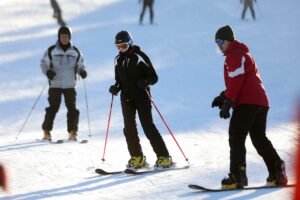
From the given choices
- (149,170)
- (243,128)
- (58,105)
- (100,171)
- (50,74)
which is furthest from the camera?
(58,105)

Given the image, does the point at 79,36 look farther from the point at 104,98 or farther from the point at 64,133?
the point at 64,133

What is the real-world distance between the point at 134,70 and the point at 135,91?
0.23 metres

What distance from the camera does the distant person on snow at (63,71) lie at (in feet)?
31.6

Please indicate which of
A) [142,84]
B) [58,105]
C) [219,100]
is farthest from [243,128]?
[58,105]

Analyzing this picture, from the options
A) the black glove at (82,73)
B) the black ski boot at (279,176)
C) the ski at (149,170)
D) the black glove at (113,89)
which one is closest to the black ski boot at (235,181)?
the black ski boot at (279,176)

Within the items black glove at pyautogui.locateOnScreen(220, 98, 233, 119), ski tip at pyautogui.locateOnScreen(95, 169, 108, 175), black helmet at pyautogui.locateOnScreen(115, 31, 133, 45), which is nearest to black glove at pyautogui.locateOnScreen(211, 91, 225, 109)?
black glove at pyautogui.locateOnScreen(220, 98, 233, 119)

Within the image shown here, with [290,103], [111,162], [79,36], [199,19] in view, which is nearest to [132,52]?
[111,162]

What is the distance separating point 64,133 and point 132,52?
3930mm

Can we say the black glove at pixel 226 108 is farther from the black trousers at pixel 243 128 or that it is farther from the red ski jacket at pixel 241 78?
the black trousers at pixel 243 128

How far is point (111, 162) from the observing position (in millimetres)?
8188

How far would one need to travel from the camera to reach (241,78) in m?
6.04

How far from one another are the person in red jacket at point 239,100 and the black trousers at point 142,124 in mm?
1369

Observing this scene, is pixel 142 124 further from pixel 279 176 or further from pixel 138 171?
pixel 279 176

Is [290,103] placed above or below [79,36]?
below
